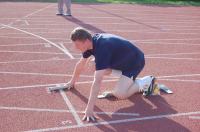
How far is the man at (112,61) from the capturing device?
5.00m

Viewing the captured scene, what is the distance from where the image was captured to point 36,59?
8.14 meters

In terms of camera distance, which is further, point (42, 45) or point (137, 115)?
point (42, 45)

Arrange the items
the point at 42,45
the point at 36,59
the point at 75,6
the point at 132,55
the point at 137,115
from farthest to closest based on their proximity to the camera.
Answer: the point at 75,6 < the point at 42,45 < the point at 36,59 < the point at 132,55 < the point at 137,115

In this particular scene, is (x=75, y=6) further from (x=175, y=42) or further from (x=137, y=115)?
(x=137, y=115)

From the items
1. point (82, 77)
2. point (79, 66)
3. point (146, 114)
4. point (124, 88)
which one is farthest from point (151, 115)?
point (82, 77)

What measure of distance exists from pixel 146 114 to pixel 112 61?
91 cm

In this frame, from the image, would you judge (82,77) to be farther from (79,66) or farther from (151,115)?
(151,115)

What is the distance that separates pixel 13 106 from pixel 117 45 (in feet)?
5.77

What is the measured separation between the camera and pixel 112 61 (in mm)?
5539

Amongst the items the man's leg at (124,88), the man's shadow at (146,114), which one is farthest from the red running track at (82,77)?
the man's leg at (124,88)

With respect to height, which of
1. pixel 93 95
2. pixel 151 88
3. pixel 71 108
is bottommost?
pixel 71 108

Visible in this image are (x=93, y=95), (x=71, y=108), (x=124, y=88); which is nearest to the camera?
(x=93, y=95)

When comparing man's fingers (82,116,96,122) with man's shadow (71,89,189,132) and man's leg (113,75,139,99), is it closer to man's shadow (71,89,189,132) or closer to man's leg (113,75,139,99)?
man's shadow (71,89,189,132)

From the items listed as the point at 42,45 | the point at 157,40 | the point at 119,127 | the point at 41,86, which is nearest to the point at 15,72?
the point at 41,86
